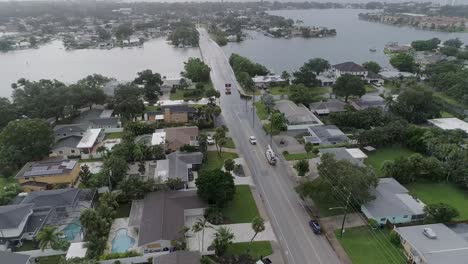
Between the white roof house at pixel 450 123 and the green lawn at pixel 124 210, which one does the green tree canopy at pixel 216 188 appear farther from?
the white roof house at pixel 450 123

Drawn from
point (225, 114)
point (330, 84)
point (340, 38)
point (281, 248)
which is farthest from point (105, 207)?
point (340, 38)

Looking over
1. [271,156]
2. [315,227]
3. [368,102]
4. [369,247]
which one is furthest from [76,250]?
[368,102]

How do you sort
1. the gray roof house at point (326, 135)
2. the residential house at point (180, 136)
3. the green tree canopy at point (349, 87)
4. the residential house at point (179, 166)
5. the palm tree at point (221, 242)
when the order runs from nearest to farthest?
the palm tree at point (221, 242)
the residential house at point (179, 166)
the residential house at point (180, 136)
the gray roof house at point (326, 135)
the green tree canopy at point (349, 87)

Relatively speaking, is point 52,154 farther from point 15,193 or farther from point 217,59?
point 217,59

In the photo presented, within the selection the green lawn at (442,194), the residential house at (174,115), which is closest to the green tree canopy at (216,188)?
the green lawn at (442,194)

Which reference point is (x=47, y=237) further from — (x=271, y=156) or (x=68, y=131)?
(x=68, y=131)

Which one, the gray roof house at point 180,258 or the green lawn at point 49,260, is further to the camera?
the green lawn at point 49,260

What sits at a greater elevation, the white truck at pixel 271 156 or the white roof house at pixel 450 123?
the white roof house at pixel 450 123
